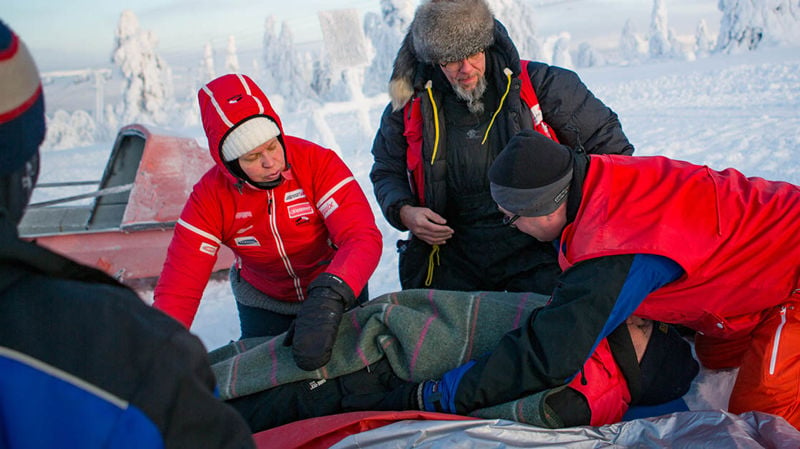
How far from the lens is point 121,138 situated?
539 cm

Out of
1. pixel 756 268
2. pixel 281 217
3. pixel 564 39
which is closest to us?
pixel 756 268

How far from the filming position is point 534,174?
1.81 meters

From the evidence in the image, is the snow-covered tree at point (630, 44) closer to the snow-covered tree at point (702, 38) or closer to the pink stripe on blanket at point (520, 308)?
the snow-covered tree at point (702, 38)

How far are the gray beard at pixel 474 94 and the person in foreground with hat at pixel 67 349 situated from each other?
2038mm

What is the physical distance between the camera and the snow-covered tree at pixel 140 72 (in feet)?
105

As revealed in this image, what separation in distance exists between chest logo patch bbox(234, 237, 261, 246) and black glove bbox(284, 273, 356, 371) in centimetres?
50

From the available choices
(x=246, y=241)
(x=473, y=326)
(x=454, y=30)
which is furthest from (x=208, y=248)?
(x=454, y=30)

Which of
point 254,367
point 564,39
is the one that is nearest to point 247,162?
point 254,367

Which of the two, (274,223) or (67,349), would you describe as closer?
(67,349)

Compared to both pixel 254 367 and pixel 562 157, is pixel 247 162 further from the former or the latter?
pixel 562 157

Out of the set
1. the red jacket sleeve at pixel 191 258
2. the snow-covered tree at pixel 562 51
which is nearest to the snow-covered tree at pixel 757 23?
the snow-covered tree at pixel 562 51

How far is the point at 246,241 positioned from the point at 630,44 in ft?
193

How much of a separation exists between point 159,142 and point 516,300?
12.1 ft

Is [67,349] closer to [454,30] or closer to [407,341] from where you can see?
[407,341]
